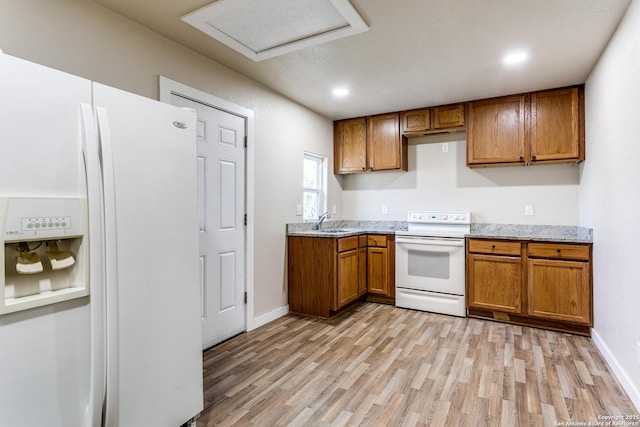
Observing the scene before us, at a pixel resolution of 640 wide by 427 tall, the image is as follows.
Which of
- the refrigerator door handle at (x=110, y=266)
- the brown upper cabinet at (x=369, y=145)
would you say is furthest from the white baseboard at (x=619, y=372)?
the refrigerator door handle at (x=110, y=266)

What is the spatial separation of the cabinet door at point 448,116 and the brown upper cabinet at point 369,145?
1.50ft

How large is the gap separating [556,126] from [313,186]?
2705 mm

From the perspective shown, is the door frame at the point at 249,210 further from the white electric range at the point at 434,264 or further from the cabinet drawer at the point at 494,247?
the cabinet drawer at the point at 494,247

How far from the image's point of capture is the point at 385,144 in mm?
Result: 4336

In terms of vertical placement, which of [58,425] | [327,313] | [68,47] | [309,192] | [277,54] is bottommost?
[327,313]

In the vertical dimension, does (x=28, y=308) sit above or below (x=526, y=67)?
below

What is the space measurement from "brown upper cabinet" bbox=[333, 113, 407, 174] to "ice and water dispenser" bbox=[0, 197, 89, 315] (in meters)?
3.55

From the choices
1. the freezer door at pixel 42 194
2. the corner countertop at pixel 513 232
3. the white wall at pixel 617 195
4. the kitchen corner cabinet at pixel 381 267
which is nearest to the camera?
the freezer door at pixel 42 194

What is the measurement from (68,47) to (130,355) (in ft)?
5.69

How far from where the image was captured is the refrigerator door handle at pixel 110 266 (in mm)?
1345

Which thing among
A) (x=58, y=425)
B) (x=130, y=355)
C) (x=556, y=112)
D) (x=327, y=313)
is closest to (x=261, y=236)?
(x=327, y=313)

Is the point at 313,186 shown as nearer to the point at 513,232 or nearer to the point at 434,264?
the point at 434,264

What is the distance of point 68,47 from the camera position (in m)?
1.93

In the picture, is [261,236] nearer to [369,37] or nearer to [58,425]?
[369,37]
